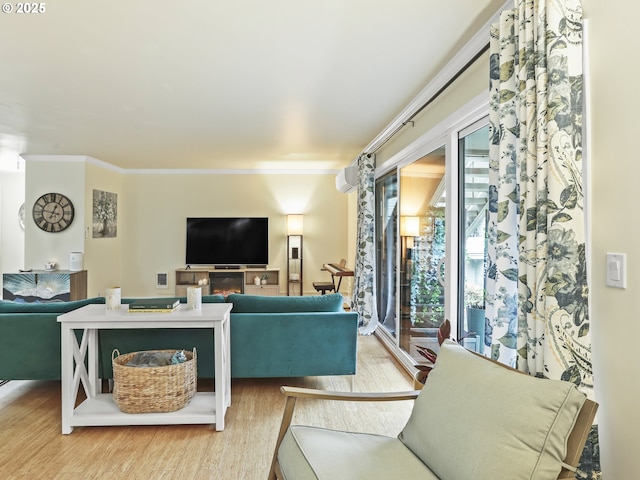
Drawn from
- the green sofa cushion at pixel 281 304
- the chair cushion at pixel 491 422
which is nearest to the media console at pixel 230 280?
the green sofa cushion at pixel 281 304

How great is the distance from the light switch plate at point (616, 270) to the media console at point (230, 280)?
6598mm

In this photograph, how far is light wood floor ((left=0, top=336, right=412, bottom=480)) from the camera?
8.02 ft

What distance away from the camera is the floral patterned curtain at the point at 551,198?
155 centimetres

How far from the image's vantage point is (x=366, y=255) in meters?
5.58

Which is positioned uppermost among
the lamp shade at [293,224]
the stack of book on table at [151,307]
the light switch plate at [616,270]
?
the lamp shade at [293,224]

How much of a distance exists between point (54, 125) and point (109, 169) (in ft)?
9.57

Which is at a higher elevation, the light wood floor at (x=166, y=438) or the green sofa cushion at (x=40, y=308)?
the green sofa cushion at (x=40, y=308)

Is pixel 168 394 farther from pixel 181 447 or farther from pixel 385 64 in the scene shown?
pixel 385 64

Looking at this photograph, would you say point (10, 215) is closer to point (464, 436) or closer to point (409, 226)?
point (409, 226)

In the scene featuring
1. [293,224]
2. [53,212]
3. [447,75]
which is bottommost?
[293,224]

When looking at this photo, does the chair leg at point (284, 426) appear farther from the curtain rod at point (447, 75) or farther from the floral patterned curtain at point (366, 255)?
the floral patterned curtain at point (366, 255)

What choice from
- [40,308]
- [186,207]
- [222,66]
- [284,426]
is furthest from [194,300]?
[186,207]

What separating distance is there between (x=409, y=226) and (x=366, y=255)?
1.23 metres

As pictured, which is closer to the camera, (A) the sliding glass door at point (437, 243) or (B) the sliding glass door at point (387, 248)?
(A) the sliding glass door at point (437, 243)
